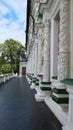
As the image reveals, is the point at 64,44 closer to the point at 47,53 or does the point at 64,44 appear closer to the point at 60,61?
the point at 60,61

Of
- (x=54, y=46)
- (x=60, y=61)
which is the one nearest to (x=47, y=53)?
(x=54, y=46)

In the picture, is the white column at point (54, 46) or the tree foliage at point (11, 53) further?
the tree foliage at point (11, 53)

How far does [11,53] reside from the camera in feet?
197

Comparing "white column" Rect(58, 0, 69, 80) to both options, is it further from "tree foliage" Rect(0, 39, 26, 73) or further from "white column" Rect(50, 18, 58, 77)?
"tree foliage" Rect(0, 39, 26, 73)

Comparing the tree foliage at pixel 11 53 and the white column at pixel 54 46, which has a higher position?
the tree foliage at pixel 11 53

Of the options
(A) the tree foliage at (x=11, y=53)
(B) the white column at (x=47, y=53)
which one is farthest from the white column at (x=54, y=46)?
(A) the tree foliage at (x=11, y=53)

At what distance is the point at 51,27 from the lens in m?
9.87

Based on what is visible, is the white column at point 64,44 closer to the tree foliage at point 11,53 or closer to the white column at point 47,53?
the white column at point 47,53

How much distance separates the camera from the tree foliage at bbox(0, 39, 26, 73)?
59344 millimetres

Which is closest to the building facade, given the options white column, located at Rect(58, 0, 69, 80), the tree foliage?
white column, located at Rect(58, 0, 69, 80)

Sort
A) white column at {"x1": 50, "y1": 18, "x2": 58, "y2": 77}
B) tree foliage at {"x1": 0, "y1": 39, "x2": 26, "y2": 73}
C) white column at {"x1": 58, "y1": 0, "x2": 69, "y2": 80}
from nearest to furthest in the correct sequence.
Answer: white column at {"x1": 58, "y1": 0, "x2": 69, "y2": 80}
white column at {"x1": 50, "y1": 18, "x2": 58, "y2": 77}
tree foliage at {"x1": 0, "y1": 39, "x2": 26, "y2": 73}

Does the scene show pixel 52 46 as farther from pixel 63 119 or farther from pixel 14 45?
pixel 14 45

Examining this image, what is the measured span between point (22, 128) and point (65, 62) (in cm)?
199

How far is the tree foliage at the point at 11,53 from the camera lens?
59.3 m
